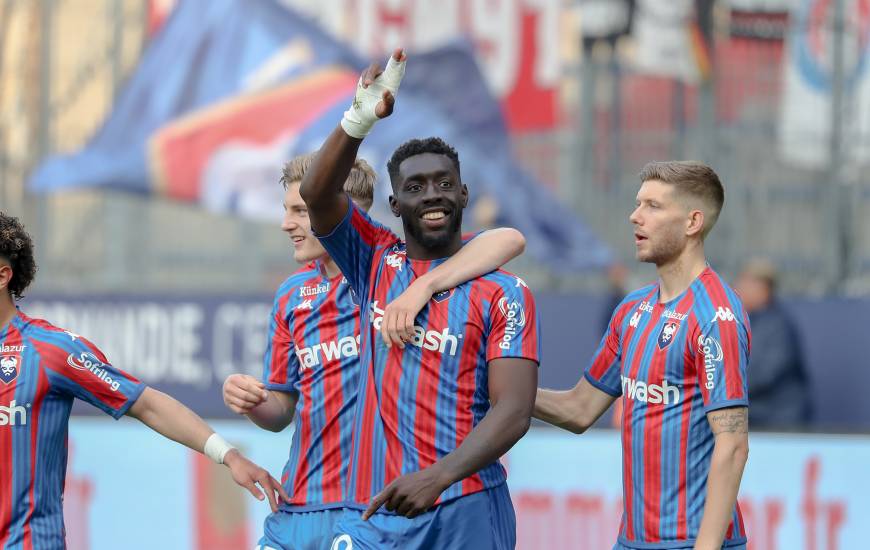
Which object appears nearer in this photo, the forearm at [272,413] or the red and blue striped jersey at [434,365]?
the red and blue striped jersey at [434,365]

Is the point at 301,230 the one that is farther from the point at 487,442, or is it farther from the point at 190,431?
the point at 487,442

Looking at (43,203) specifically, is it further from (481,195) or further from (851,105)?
(851,105)

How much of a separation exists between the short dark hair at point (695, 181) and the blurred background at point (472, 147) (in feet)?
15.9

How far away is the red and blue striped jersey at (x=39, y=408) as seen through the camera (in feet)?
14.4

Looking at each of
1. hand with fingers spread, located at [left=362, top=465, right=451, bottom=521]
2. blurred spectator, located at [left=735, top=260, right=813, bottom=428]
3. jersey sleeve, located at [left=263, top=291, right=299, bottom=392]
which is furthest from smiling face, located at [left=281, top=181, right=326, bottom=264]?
blurred spectator, located at [left=735, top=260, right=813, bottom=428]

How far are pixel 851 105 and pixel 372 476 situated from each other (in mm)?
7118

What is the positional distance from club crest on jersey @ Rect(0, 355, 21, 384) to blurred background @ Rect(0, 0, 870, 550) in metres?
4.16

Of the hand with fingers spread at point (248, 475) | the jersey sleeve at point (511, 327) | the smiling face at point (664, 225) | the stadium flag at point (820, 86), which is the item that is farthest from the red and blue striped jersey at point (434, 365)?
the stadium flag at point (820, 86)

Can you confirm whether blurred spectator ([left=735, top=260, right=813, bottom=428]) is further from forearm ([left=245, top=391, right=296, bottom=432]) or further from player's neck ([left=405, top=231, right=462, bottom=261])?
player's neck ([left=405, top=231, right=462, bottom=261])

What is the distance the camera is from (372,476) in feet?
14.7

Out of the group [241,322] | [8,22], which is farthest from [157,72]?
[241,322]

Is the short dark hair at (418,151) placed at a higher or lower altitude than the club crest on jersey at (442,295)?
higher

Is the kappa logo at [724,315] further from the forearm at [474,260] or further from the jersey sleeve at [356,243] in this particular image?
the jersey sleeve at [356,243]

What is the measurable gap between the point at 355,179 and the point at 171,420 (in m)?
1.13
